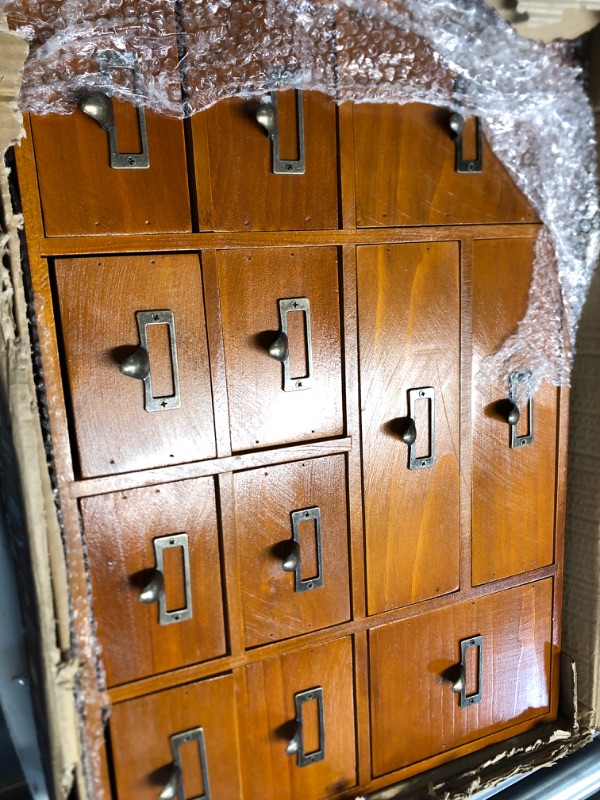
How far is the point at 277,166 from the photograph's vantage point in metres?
0.81

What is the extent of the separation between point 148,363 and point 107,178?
236mm

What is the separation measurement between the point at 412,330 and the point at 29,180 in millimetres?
569

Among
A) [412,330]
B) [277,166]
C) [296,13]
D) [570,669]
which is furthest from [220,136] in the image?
[570,669]

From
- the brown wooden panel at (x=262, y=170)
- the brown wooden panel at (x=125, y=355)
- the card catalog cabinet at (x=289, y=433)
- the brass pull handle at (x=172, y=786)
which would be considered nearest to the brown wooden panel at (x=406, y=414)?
the card catalog cabinet at (x=289, y=433)

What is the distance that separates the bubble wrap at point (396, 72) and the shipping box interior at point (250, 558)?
4 centimetres

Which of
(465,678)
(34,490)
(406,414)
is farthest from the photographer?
(465,678)

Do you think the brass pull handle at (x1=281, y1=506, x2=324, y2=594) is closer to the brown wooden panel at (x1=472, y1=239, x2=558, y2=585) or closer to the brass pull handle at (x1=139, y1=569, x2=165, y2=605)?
the brass pull handle at (x1=139, y1=569, x2=165, y2=605)

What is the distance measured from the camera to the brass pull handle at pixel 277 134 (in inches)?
30.7

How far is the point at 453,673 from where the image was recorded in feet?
3.38

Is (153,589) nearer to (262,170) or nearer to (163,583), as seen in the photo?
(163,583)

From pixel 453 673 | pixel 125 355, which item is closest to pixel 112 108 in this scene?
pixel 125 355

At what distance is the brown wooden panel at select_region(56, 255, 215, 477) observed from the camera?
0.74 metres

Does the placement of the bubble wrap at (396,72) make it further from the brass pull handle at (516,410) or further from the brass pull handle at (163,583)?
the brass pull handle at (163,583)

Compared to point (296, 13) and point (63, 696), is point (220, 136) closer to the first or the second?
point (296, 13)
